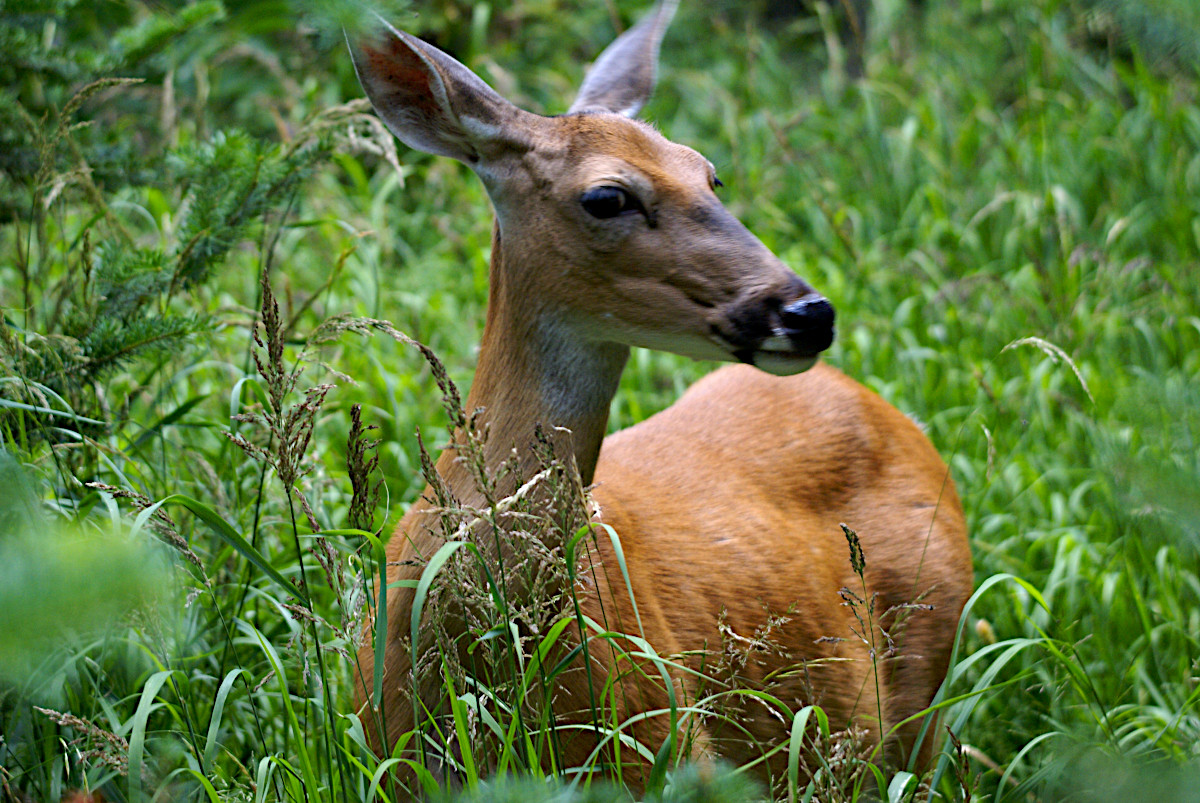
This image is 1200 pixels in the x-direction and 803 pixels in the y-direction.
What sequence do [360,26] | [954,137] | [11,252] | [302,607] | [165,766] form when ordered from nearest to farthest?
[360,26] < [302,607] < [165,766] < [11,252] < [954,137]

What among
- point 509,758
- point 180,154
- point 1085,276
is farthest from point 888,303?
point 509,758

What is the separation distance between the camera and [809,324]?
2225mm

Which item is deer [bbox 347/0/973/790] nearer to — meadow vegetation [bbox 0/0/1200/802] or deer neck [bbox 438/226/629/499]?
deer neck [bbox 438/226/629/499]

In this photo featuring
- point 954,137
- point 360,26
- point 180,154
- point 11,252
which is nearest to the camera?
point 360,26

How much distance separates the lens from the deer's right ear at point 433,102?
97.7 inches

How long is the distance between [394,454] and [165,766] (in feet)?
5.87

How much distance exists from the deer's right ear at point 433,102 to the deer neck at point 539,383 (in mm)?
304

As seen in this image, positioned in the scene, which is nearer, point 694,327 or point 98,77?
point 694,327

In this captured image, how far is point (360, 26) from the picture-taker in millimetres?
1074

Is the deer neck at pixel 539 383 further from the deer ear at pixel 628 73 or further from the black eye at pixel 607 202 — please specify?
the deer ear at pixel 628 73

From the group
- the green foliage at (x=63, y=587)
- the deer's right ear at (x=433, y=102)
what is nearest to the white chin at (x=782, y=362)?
the deer's right ear at (x=433, y=102)

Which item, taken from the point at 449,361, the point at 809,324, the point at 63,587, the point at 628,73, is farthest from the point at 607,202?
the point at 449,361

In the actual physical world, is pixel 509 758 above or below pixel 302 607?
below

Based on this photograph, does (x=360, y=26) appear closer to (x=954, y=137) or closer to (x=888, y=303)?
(x=888, y=303)
